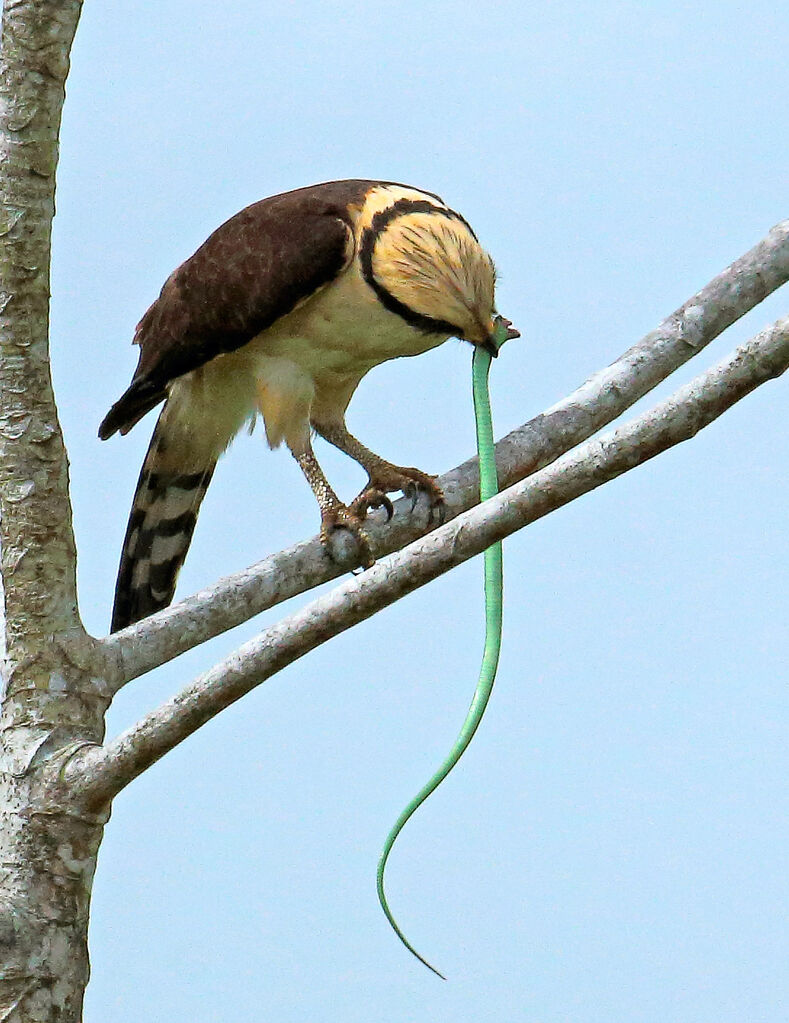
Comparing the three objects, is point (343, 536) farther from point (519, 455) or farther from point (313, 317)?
point (313, 317)

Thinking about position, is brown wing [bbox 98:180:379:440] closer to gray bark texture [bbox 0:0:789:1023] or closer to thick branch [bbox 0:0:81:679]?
gray bark texture [bbox 0:0:789:1023]

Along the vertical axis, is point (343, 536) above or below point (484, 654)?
above

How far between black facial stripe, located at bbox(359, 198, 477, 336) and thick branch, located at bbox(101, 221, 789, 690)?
0.40m

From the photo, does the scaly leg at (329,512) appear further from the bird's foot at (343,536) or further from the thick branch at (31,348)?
the thick branch at (31,348)

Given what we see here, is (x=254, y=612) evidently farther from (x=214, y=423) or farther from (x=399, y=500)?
(x=214, y=423)

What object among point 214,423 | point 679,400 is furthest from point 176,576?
point 679,400

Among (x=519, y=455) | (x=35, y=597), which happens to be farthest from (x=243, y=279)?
(x=35, y=597)

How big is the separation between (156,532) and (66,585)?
58.7 inches

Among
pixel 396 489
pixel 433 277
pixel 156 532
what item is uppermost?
pixel 433 277

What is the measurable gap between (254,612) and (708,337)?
4.07 ft

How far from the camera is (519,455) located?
11.6 ft

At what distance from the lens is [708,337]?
3436mm

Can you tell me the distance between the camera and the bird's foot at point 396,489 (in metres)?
3.62

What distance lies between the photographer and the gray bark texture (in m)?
2.44
